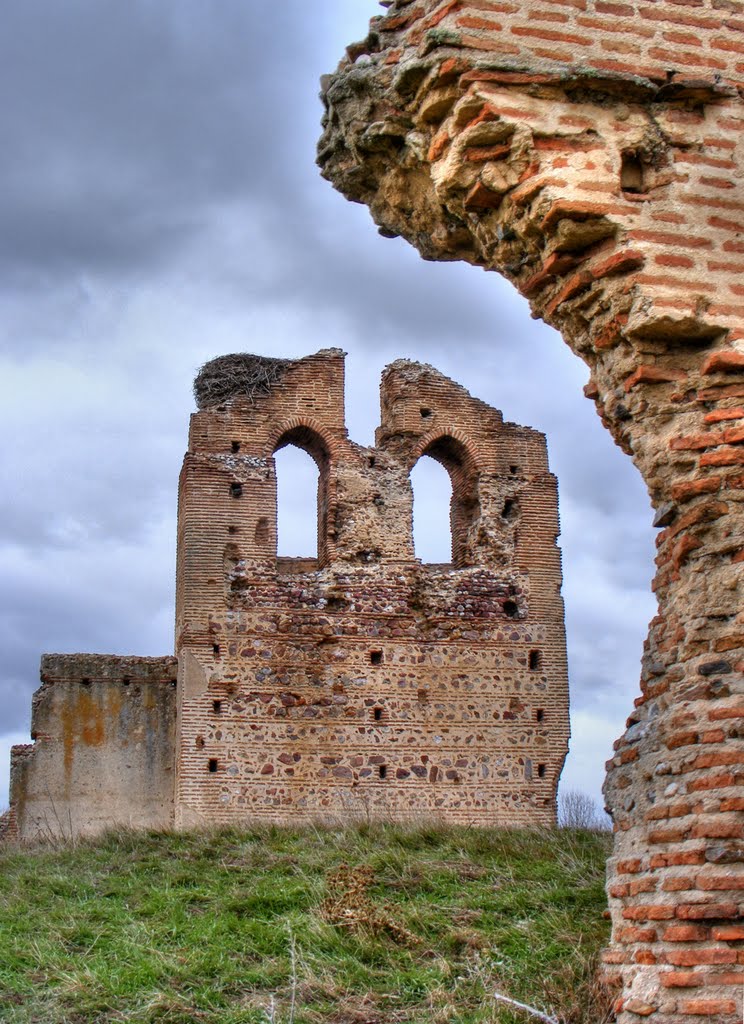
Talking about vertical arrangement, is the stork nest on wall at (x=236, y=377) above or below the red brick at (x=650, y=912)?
above

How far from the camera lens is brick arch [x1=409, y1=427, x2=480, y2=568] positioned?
629 inches

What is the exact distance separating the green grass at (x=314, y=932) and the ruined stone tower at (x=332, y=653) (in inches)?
146

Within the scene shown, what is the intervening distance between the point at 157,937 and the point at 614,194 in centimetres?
545

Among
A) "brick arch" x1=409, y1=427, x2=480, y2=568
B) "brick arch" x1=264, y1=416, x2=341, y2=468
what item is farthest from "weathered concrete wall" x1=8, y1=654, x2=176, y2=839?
"brick arch" x1=409, y1=427, x2=480, y2=568

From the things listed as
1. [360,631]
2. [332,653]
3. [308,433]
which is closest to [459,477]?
[308,433]

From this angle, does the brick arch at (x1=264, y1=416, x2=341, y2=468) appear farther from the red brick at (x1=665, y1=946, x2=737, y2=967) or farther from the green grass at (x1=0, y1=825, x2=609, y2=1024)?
the red brick at (x1=665, y1=946, x2=737, y2=967)

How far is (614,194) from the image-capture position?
17.3 ft

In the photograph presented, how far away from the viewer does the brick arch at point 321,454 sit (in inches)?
603

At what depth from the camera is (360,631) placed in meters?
15.0

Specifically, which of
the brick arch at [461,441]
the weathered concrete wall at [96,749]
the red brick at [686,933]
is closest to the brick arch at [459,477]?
the brick arch at [461,441]

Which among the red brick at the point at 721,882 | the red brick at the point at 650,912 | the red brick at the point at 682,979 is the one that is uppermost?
the red brick at the point at 721,882

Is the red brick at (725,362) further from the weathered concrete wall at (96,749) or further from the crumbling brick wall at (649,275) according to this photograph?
the weathered concrete wall at (96,749)

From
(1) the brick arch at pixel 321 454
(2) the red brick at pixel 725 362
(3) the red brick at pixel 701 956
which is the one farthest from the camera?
(1) the brick arch at pixel 321 454

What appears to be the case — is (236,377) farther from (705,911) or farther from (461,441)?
(705,911)
